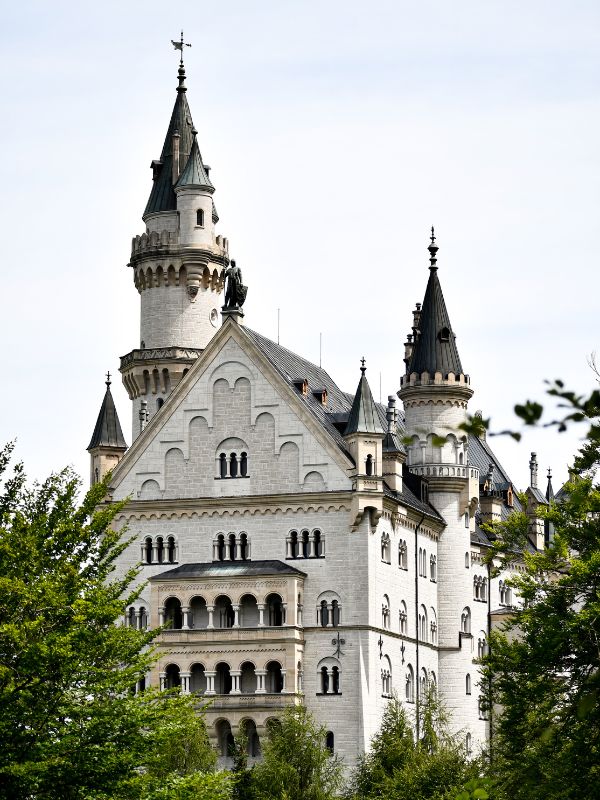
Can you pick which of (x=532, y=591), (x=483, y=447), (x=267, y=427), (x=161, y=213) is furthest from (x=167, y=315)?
(x=532, y=591)

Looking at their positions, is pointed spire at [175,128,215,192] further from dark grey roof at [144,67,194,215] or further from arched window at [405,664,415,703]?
arched window at [405,664,415,703]

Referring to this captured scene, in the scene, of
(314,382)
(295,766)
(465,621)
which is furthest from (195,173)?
(295,766)

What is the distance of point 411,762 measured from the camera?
82625 millimetres

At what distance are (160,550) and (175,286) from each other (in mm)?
17562

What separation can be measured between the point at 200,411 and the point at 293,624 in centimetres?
1263

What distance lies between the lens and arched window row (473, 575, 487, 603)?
108m

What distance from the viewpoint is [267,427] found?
3693 inches

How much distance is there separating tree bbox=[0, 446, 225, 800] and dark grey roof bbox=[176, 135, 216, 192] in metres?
56.9

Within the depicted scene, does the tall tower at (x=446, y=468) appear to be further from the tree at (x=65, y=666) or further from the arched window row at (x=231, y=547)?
the tree at (x=65, y=666)

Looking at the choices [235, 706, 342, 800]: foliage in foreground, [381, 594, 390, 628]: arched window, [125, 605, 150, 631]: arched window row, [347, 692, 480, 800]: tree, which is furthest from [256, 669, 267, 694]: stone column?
[125, 605, 150, 631]: arched window row

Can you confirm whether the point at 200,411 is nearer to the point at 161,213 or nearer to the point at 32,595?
the point at 161,213

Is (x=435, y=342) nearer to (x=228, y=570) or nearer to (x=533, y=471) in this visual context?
(x=228, y=570)

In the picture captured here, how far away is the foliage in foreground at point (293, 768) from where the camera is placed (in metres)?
80.7

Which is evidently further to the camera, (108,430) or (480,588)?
(480,588)
